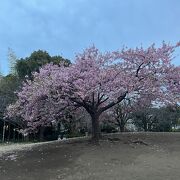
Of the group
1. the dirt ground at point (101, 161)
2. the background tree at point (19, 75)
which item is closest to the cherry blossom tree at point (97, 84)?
the dirt ground at point (101, 161)

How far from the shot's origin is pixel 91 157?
1691 centimetres

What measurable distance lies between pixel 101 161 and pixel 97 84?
4.29 m

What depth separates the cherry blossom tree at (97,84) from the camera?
1897 cm

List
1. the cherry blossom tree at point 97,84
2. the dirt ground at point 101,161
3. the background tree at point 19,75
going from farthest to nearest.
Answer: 1. the background tree at point 19,75
2. the cherry blossom tree at point 97,84
3. the dirt ground at point 101,161

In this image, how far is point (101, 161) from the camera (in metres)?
16.2

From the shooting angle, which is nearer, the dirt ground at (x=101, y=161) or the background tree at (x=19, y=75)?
the dirt ground at (x=101, y=161)

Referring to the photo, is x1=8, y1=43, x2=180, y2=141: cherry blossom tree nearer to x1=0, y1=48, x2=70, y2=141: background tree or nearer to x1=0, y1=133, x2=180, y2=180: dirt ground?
x1=0, y1=133, x2=180, y2=180: dirt ground

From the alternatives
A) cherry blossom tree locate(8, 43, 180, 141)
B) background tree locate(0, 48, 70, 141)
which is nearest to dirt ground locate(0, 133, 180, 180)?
cherry blossom tree locate(8, 43, 180, 141)

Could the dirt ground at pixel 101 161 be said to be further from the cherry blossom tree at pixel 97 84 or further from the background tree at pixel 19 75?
the background tree at pixel 19 75

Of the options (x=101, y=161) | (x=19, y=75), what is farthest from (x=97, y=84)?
(x=19, y=75)

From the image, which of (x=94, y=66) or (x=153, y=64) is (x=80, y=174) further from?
(x=153, y=64)

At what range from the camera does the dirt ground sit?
14.1 m

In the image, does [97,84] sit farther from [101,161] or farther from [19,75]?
[19,75]

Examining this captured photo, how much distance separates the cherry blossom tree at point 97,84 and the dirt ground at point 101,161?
176 centimetres
